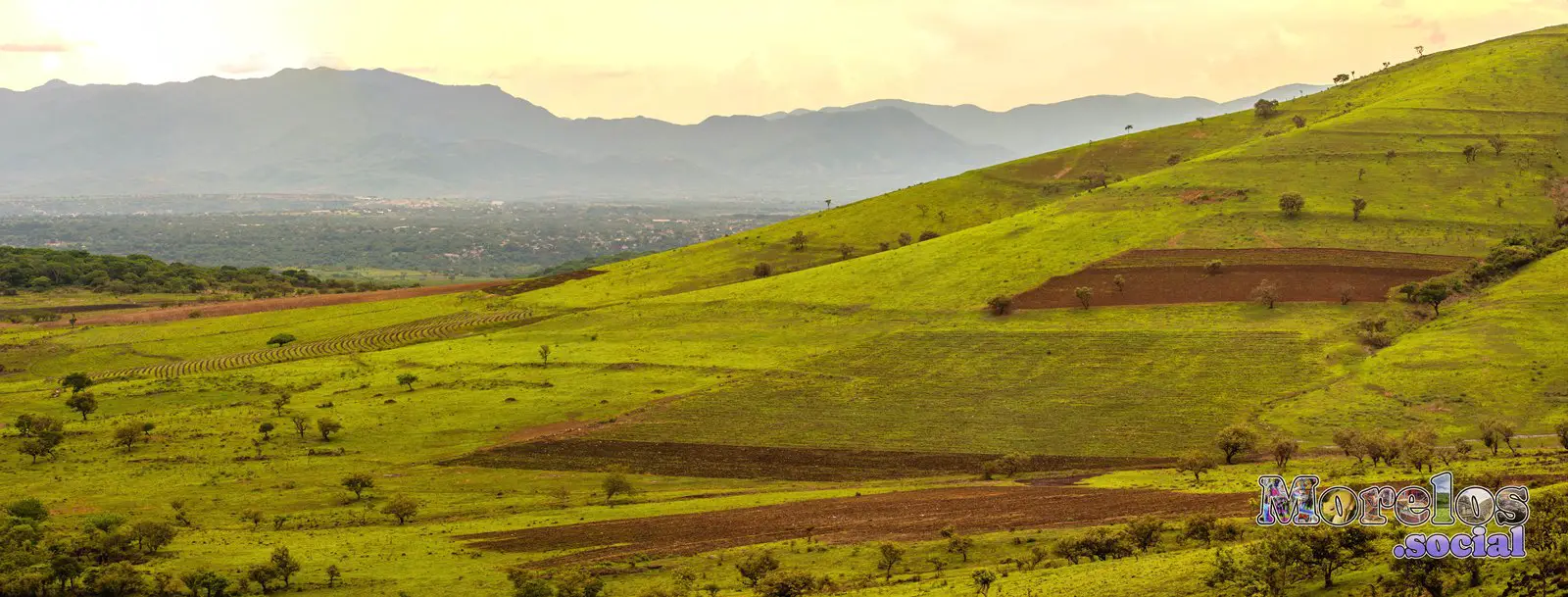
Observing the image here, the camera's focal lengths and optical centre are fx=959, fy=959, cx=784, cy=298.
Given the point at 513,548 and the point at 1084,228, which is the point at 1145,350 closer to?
the point at 1084,228

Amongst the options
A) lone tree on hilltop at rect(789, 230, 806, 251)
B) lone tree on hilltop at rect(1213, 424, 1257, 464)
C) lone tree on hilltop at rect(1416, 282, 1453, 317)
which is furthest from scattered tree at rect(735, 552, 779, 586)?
lone tree on hilltop at rect(789, 230, 806, 251)

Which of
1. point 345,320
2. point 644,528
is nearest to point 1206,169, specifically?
point 644,528

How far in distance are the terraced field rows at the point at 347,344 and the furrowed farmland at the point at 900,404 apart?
883mm

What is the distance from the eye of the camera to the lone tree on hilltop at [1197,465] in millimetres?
66000

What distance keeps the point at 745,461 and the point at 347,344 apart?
258 ft

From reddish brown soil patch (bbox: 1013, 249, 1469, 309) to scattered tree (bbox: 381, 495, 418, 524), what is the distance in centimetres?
7812

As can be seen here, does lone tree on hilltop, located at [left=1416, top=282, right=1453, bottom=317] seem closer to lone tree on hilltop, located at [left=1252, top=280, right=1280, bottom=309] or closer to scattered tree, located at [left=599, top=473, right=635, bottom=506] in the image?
lone tree on hilltop, located at [left=1252, top=280, right=1280, bottom=309]

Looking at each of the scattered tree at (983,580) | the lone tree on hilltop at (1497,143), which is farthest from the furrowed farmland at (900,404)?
Answer: the lone tree on hilltop at (1497,143)

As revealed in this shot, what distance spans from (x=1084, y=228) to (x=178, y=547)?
394 ft

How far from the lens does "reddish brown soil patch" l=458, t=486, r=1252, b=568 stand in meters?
57.6

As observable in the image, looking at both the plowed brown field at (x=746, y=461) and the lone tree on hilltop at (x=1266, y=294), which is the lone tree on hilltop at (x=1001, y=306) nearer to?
the lone tree on hilltop at (x=1266, y=294)

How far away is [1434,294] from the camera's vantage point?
336 ft

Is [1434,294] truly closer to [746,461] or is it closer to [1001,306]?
[1001,306]

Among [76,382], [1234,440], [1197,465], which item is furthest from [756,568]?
[76,382]
